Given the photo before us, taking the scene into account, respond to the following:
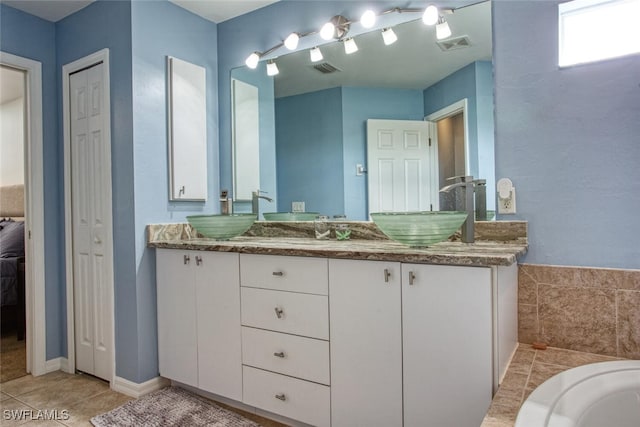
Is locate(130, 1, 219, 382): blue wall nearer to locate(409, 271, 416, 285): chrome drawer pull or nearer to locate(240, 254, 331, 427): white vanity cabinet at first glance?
locate(240, 254, 331, 427): white vanity cabinet

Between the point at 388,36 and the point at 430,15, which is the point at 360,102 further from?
the point at 430,15

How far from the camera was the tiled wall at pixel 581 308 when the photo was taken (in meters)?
1.47

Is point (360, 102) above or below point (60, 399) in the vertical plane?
above

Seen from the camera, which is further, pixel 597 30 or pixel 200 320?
pixel 200 320

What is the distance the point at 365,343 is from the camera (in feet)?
5.08

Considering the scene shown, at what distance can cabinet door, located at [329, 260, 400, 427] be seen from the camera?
4.87 ft

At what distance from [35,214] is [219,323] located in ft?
4.93

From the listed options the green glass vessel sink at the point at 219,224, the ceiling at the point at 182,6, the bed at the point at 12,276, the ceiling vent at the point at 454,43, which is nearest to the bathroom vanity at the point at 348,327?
the green glass vessel sink at the point at 219,224

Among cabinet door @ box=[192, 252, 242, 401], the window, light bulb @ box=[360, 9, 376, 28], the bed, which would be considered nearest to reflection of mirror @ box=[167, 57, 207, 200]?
cabinet door @ box=[192, 252, 242, 401]

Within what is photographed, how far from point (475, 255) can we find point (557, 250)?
0.56 meters

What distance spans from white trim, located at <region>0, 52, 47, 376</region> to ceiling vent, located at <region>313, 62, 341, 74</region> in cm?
182

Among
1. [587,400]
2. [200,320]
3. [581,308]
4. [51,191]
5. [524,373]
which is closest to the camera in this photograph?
[587,400]

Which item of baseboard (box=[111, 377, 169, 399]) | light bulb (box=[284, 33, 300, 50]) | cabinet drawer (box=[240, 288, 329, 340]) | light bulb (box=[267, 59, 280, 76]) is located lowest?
baseboard (box=[111, 377, 169, 399])

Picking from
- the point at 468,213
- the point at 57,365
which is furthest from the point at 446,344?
the point at 57,365
